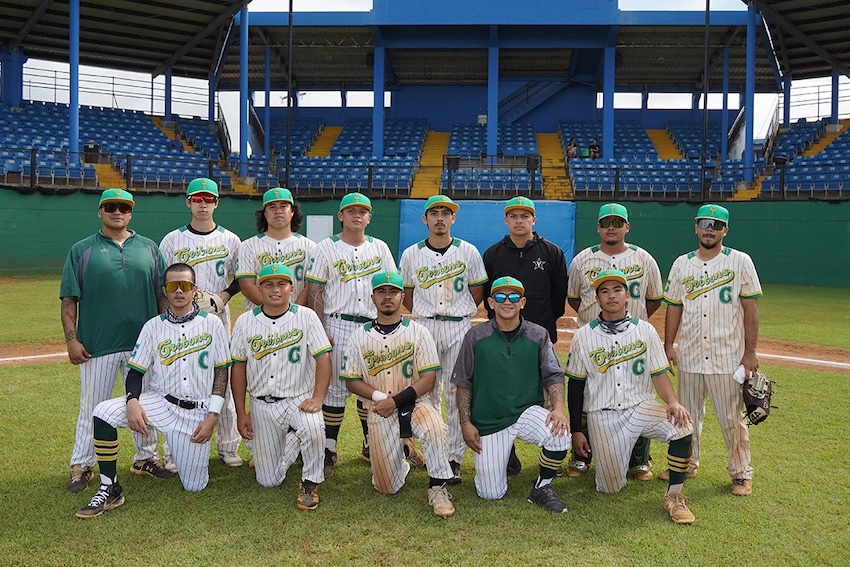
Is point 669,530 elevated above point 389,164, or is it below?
below

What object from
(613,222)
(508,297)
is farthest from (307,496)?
(613,222)

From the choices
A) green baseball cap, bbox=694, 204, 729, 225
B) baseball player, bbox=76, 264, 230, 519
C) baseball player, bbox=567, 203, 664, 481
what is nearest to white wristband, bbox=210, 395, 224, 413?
baseball player, bbox=76, 264, 230, 519

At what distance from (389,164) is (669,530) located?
2028 centimetres

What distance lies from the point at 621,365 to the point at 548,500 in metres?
1.05

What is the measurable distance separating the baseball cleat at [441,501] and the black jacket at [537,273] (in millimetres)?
1457

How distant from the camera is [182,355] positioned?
4711 millimetres

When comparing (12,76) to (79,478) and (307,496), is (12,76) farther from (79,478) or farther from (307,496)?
(307,496)

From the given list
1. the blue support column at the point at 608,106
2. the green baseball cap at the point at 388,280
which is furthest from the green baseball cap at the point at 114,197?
the blue support column at the point at 608,106

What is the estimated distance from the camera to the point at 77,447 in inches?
186

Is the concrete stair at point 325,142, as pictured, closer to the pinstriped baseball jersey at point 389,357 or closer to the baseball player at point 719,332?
the pinstriped baseball jersey at point 389,357

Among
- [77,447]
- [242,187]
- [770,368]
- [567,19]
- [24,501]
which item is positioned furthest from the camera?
[567,19]

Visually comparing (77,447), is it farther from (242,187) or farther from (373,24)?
(373,24)

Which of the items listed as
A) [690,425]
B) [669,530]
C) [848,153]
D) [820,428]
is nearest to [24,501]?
[669,530]

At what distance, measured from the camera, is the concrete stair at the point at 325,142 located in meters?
30.8
